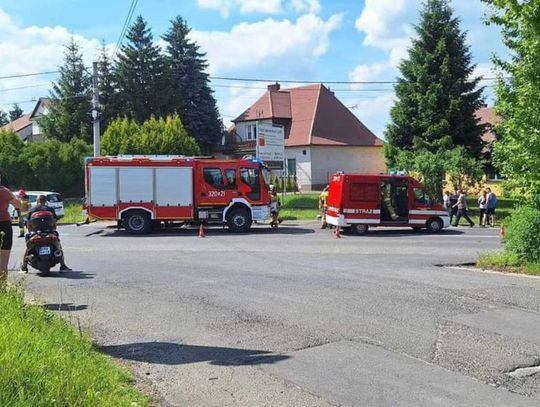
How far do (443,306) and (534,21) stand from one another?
6029 mm

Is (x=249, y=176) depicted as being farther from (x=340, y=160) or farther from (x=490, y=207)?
(x=340, y=160)

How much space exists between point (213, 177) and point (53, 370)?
1901 centimetres

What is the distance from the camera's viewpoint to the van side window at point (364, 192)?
73.3 ft

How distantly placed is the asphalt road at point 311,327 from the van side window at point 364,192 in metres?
7.78

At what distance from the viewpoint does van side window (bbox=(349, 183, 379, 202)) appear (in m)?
22.3

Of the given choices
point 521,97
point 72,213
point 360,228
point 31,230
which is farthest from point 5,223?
point 72,213

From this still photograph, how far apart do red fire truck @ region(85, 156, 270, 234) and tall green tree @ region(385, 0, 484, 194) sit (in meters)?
12.9

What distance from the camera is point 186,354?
6332 mm

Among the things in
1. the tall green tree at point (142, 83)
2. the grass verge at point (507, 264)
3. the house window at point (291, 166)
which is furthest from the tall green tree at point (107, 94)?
the grass verge at point (507, 264)

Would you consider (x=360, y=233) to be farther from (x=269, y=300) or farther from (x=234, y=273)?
(x=269, y=300)

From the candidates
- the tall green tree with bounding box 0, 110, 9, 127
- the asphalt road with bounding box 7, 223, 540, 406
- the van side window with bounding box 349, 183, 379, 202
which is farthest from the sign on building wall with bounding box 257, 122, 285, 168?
the tall green tree with bounding box 0, 110, 9, 127

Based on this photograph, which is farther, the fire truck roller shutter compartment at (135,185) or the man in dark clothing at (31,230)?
the fire truck roller shutter compartment at (135,185)

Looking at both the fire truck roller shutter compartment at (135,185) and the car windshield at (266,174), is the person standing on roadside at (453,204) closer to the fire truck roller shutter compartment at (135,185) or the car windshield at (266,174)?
the car windshield at (266,174)

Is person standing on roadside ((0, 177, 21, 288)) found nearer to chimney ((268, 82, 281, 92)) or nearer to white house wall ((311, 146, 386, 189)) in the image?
white house wall ((311, 146, 386, 189))
